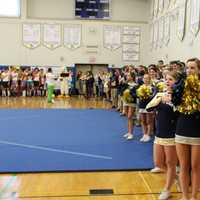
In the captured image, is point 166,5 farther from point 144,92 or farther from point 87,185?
point 87,185

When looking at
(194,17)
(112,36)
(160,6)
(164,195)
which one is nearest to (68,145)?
(164,195)

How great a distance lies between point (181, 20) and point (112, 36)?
21.2ft

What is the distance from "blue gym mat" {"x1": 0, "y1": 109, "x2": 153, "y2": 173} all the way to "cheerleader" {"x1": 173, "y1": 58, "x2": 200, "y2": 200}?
1.72m

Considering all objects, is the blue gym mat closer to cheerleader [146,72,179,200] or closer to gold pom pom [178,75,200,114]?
cheerleader [146,72,179,200]

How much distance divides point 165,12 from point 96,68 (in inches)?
214

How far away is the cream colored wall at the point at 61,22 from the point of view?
672 inches

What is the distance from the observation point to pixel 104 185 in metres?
Result: 4.52

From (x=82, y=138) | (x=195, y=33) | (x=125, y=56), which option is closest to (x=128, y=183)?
(x=82, y=138)

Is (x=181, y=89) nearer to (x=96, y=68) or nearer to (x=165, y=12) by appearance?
(x=165, y=12)

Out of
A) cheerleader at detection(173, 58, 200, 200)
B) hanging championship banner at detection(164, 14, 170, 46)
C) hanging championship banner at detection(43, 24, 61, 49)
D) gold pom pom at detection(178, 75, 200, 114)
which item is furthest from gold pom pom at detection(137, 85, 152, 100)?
hanging championship banner at detection(43, 24, 61, 49)

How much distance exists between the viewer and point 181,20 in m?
11.5

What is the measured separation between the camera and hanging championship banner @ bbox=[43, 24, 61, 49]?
17.3m

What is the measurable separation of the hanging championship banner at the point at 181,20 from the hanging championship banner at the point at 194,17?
633mm

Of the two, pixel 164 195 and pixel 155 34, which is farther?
pixel 155 34
